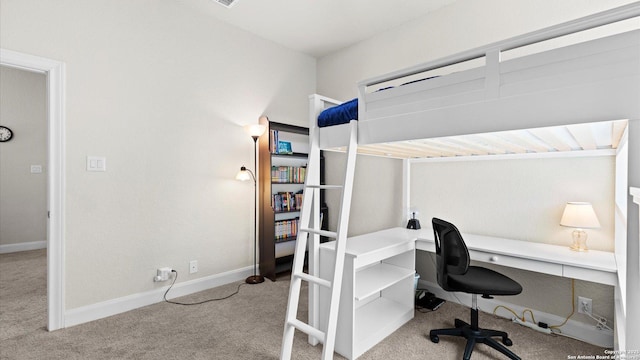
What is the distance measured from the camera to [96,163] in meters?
2.43

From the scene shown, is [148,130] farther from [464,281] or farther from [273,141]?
[464,281]

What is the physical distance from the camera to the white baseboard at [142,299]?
234cm

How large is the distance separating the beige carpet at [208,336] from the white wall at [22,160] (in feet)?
8.01

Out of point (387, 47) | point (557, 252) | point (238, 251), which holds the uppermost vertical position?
point (387, 47)

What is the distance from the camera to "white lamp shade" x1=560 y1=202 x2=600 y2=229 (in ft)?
6.44

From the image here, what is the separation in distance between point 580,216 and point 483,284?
2.74 feet

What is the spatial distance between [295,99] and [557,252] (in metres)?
3.17

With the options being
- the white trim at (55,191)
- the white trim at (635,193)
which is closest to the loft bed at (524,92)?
the white trim at (635,193)

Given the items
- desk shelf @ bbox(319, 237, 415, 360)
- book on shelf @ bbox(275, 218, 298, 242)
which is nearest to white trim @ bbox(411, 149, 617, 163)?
desk shelf @ bbox(319, 237, 415, 360)

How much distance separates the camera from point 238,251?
3.39 metres

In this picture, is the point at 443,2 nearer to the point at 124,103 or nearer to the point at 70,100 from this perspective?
the point at 124,103

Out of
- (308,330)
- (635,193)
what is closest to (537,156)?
(635,193)

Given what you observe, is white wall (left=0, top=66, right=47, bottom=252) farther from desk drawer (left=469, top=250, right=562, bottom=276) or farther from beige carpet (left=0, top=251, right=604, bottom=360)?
desk drawer (left=469, top=250, right=562, bottom=276)

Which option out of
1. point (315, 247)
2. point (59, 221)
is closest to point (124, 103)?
point (59, 221)
